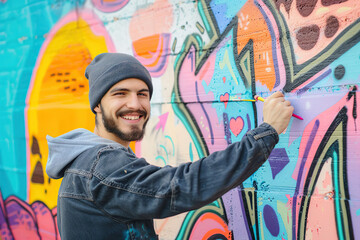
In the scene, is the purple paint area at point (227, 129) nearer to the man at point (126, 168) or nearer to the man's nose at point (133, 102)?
the man at point (126, 168)

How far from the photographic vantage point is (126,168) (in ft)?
4.78

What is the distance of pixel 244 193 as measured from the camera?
8.26ft

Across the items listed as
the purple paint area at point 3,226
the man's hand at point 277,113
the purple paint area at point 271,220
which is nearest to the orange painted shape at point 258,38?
the purple paint area at point 271,220

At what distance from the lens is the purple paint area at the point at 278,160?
232cm

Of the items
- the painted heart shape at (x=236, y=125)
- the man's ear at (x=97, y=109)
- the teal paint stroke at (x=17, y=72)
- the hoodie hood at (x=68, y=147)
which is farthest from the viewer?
the teal paint stroke at (x=17, y=72)

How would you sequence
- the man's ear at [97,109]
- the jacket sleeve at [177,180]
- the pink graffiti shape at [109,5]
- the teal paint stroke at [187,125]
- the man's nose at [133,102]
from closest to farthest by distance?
1. the jacket sleeve at [177,180]
2. the man's nose at [133,102]
3. the man's ear at [97,109]
4. the teal paint stroke at [187,125]
5. the pink graffiti shape at [109,5]

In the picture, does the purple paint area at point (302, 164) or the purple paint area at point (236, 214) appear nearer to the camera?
the purple paint area at point (302, 164)

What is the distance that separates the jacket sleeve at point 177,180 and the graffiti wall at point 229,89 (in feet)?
3.06

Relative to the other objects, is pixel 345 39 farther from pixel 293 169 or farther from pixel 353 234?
pixel 353 234

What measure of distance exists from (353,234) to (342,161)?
40 centimetres

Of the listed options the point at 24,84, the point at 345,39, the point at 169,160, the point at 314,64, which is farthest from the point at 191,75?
the point at 24,84

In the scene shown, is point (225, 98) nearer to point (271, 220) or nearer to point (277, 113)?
point (271, 220)

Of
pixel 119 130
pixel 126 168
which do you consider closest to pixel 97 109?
pixel 119 130

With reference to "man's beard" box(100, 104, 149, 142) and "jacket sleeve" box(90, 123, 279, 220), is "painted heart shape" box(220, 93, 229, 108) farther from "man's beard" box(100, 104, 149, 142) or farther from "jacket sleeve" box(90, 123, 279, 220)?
"jacket sleeve" box(90, 123, 279, 220)
